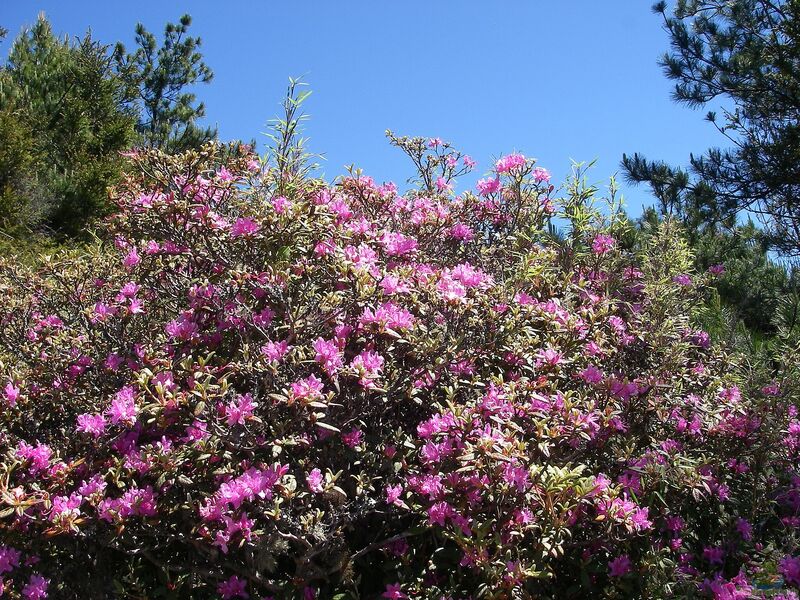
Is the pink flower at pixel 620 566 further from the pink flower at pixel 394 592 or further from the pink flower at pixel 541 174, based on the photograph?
the pink flower at pixel 541 174

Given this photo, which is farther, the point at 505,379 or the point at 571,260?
the point at 571,260

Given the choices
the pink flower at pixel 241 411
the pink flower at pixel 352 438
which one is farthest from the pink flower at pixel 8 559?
the pink flower at pixel 352 438

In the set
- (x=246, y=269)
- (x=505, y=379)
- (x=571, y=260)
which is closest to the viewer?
(x=246, y=269)

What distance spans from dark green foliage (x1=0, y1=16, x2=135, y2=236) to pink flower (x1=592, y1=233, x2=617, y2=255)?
41.2 ft

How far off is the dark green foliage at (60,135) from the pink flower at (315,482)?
44.0 ft

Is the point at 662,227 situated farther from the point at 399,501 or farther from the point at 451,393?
the point at 399,501

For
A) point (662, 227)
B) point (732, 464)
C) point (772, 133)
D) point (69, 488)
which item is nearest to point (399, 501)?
point (69, 488)

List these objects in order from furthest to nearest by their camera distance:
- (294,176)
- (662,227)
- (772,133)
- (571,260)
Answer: (772,133) → (662,227) → (571,260) → (294,176)

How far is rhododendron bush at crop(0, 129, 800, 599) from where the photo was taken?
2.30 meters

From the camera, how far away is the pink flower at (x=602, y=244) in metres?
3.92

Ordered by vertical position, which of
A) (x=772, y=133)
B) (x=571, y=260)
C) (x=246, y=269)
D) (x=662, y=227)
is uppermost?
(x=772, y=133)

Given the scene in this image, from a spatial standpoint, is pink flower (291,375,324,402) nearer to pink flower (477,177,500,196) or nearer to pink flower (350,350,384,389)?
pink flower (350,350,384,389)

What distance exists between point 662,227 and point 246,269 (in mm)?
2520

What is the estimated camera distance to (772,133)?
8.41 metres
